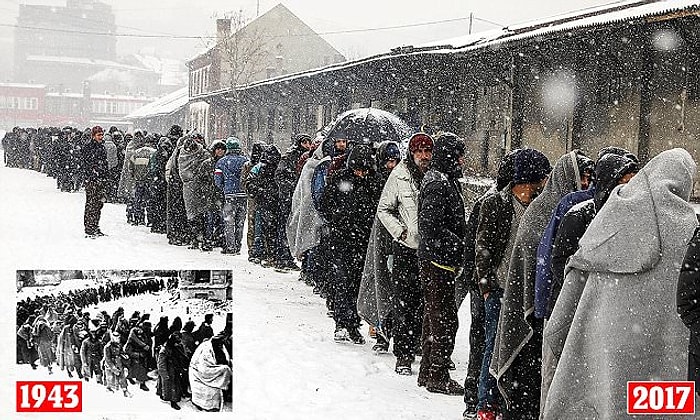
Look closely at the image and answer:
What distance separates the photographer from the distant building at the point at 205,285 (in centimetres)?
456

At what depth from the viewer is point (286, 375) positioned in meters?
6.84

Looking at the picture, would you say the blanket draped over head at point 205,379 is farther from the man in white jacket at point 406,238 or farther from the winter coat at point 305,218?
the winter coat at point 305,218

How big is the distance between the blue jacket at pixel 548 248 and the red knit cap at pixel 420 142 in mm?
2195

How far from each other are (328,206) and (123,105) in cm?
9977

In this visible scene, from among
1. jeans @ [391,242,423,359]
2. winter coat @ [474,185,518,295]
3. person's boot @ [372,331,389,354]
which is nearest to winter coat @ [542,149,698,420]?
winter coat @ [474,185,518,295]

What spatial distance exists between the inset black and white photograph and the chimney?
48.8 m

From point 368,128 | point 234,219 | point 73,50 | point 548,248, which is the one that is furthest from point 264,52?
point 73,50

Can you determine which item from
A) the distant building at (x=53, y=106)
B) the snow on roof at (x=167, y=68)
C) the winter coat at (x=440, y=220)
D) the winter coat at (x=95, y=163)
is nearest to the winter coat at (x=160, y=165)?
the winter coat at (x=95, y=163)

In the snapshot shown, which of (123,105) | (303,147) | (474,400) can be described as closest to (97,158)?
(303,147)

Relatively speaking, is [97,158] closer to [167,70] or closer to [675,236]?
[675,236]

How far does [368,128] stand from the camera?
1139 centimetres

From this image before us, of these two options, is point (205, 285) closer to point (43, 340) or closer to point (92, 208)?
point (43, 340)

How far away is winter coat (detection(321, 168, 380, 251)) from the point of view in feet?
26.1

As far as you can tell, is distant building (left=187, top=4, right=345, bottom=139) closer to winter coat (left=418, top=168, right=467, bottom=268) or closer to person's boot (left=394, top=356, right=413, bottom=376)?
person's boot (left=394, top=356, right=413, bottom=376)
